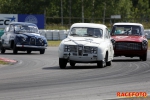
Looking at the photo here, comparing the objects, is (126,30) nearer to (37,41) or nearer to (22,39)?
(37,41)

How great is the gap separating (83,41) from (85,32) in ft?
3.66

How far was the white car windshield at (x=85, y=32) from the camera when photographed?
21172 millimetres

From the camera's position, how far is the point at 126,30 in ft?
84.9

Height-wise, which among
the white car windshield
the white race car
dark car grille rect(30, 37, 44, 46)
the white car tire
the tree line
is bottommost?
the tree line

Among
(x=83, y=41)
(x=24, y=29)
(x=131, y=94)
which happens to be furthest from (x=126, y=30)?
(x=131, y=94)

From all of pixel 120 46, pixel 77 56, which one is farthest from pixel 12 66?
pixel 120 46

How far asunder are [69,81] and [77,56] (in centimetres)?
452

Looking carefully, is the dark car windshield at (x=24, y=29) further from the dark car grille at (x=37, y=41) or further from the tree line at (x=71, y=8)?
the tree line at (x=71, y=8)

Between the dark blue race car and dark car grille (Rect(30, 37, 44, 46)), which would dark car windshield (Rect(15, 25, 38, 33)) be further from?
dark car grille (Rect(30, 37, 44, 46))

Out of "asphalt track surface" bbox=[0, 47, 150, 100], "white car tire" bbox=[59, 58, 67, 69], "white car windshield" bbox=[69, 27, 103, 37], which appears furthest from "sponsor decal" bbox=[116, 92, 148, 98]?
"white car windshield" bbox=[69, 27, 103, 37]

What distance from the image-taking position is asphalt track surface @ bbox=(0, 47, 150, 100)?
12319 millimetres

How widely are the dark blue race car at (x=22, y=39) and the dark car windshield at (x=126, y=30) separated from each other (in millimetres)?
5482

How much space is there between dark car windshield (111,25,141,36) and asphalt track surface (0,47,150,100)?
555cm

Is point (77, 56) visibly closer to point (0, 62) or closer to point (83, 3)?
point (0, 62)
